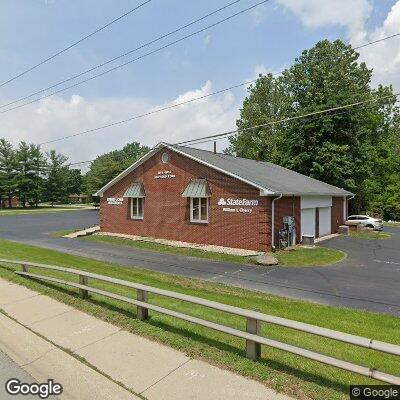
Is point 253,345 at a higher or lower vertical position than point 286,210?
lower

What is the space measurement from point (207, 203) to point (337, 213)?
1335 cm

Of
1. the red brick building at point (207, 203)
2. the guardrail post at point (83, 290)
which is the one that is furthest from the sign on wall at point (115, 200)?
the guardrail post at point (83, 290)

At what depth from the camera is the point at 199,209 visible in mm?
23344

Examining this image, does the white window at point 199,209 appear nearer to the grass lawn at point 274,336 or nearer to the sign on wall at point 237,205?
the sign on wall at point 237,205

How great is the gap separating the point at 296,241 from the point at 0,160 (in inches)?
2902

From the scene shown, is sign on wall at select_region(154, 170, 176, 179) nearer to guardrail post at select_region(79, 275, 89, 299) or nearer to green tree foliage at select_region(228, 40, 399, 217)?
green tree foliage at select_region(228, 40, 399, 217)

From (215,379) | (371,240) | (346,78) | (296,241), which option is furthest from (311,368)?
(346,78)

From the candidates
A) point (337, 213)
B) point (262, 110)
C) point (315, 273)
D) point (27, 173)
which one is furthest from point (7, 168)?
point (315, 273)

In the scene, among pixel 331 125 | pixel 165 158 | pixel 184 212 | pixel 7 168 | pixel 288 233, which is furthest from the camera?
pixel 7 168

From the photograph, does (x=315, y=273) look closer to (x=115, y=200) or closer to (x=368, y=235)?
(x=368, y=235)

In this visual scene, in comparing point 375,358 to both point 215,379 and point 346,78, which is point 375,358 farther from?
point 346,78

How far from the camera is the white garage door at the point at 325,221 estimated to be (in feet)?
88.2

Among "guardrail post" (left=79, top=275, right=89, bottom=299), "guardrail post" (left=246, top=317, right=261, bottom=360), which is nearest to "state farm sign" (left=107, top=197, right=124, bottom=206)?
"guardrail post" (left=79, top=275, right=89, bottom=299)

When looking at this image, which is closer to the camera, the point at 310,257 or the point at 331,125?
the point at 310,257
